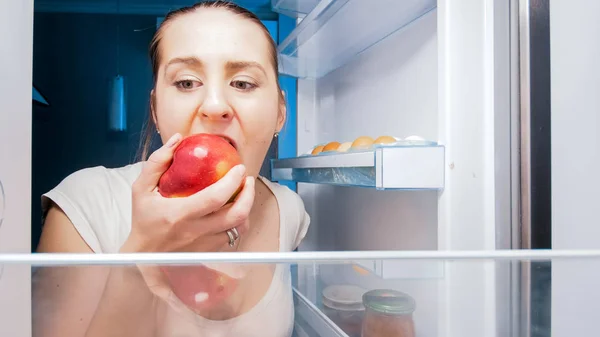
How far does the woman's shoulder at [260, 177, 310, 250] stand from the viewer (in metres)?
0.95

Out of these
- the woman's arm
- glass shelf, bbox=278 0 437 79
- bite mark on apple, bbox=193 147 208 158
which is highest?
glass shelf, bbox=278 0 437 79

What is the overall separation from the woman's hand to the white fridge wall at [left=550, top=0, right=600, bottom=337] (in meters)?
0.48

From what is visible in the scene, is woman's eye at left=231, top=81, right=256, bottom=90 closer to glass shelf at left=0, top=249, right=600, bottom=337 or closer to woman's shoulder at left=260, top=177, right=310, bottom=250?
woman's shoulder at left=260, top=177, right=310, bottom=250

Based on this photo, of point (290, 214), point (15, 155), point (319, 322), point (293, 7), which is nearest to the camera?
point (15, 155)

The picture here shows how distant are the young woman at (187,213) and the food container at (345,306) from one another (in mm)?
64

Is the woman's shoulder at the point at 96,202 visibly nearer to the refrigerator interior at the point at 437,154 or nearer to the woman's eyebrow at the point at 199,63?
the woman's eyebrow at the point at 199,63

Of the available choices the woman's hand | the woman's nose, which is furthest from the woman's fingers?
the woman's nose

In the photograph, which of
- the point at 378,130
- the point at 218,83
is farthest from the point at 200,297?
the point at 378,130

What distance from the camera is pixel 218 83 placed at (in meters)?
0.78

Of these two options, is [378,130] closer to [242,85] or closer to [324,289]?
[242,85]

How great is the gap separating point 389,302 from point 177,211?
14.5 inches

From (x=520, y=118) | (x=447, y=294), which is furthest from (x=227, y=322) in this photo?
(x=520, y=118)

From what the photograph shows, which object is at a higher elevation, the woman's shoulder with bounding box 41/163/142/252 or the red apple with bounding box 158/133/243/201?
the red apple with bounding box 158/133/243/201

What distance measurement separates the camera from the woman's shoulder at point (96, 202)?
68 cm
